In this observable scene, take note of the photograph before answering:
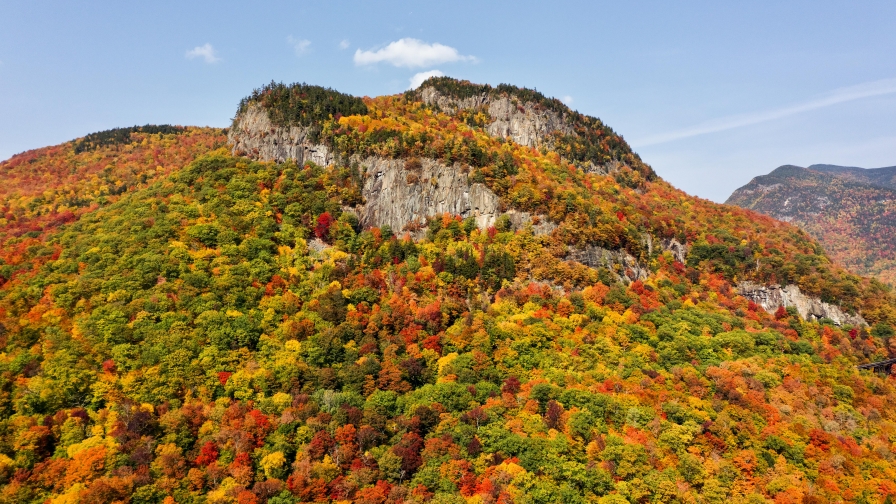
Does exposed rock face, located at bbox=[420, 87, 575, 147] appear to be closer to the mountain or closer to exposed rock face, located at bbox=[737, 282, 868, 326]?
the mountain

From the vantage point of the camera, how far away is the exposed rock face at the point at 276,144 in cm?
12062

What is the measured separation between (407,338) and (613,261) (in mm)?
49929

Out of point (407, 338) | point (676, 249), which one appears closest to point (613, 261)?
point (676, 249)

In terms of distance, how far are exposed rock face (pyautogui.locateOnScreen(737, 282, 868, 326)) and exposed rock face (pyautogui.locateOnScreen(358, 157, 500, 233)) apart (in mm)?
67352

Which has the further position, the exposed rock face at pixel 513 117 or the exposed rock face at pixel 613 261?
the exposed rock face at pixel 513 117

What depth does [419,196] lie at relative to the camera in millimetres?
111875

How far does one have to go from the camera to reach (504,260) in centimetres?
9900

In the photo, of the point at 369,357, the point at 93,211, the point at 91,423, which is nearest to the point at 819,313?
the point at 369,357

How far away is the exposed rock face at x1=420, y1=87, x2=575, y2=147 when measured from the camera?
166750 mm

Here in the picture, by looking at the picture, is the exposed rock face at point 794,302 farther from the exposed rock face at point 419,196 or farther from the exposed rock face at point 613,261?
the exposed rock face at point 419,196

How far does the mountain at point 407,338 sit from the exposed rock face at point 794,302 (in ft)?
1.81

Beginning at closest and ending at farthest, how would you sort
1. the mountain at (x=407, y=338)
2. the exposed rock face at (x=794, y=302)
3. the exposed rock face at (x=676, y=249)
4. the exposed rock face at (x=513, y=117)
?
the mountain at (x=407, y=338)
the exposed rock face at (x=794, y=302)
the exposed rock face at (x=676, y=249)
the exposed rock face at (x=513, y=117)

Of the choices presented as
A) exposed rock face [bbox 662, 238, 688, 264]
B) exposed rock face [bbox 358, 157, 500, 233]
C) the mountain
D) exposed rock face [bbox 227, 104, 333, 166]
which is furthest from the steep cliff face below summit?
exposed rock face [bbox 662, 238, 688, 264]

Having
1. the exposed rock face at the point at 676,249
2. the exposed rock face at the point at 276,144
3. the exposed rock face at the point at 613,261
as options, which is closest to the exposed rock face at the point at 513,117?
the exposed rock face at the point at 676,249
